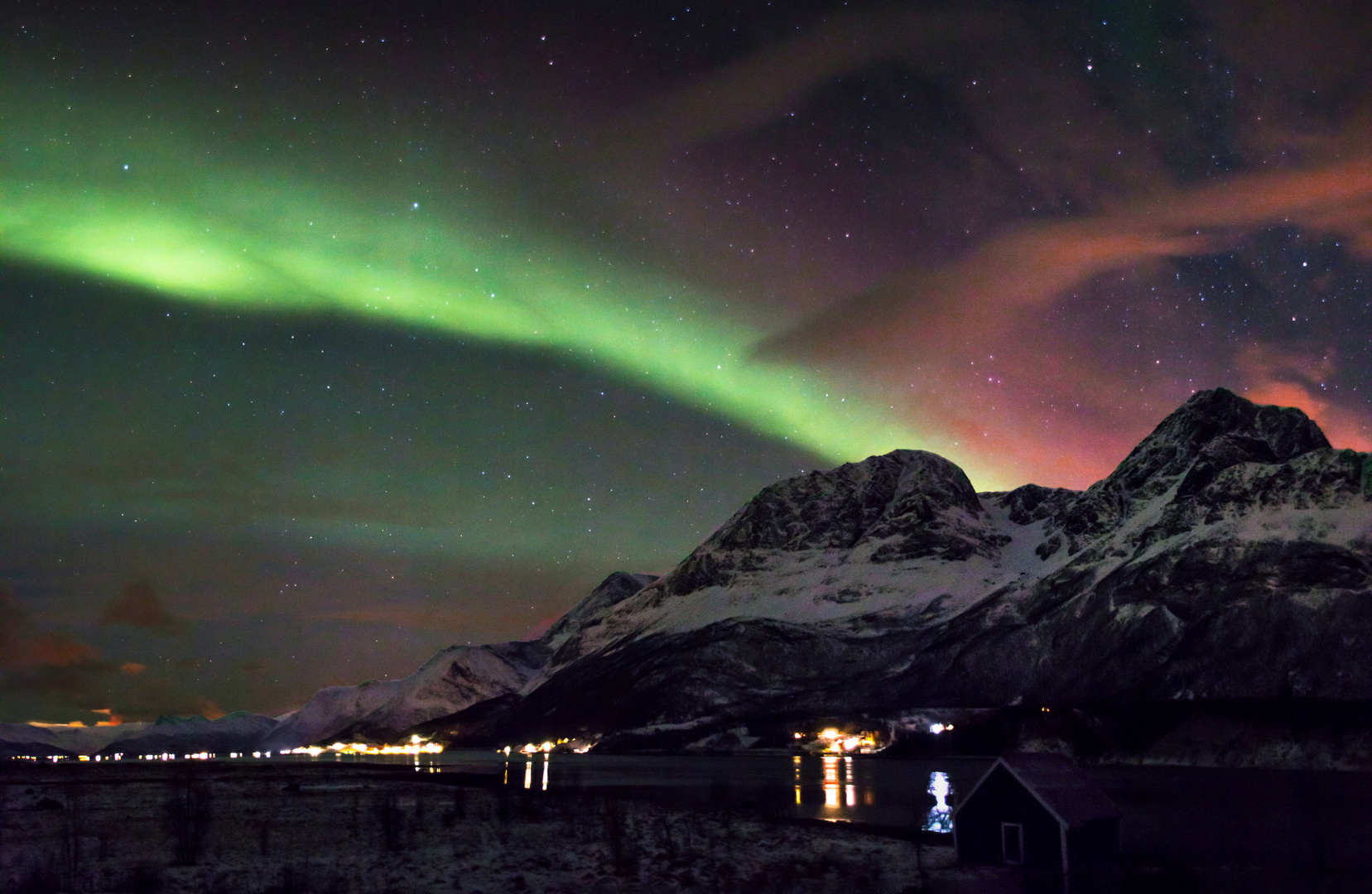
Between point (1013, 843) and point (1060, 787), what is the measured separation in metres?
3.83

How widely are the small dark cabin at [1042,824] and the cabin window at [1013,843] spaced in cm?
4

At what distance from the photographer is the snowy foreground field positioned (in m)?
45.8

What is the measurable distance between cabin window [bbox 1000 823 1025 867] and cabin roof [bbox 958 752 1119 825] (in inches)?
94.9

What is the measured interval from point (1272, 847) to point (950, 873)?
2425 centimetres

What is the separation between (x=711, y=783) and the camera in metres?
134

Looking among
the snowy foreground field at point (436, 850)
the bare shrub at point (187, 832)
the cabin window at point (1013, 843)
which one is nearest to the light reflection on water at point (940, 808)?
the snowy foreground field at point (436, 850)

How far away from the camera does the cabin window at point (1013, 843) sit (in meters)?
53.6

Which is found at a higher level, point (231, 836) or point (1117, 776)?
point (231, 836)

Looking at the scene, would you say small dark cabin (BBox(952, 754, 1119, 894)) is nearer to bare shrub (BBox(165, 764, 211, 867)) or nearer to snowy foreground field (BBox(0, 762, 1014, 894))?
snowy foreground field (BBox(0, 762, 1014, 894))

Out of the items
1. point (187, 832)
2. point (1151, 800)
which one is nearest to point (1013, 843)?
point (187, 832)

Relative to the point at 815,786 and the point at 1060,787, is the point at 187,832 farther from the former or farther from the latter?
the point at 815,786

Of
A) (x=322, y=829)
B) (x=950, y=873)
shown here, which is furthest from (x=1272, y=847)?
(x=322, y=829)

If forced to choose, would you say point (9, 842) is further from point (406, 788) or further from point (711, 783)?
point (711, 783)

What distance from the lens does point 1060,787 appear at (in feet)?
176
